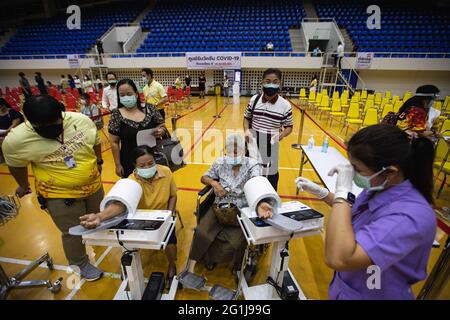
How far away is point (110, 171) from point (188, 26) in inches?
557

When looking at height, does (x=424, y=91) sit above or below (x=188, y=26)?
below

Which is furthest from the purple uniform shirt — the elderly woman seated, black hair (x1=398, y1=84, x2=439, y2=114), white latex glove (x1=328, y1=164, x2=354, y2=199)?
black hair (x1=398, y1=84, x2=439, y2=114)

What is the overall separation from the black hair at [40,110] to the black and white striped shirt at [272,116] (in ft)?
6.38

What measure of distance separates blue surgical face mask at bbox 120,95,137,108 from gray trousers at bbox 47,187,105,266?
883 mm

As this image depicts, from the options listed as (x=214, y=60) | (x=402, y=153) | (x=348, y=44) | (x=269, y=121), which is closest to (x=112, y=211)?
Result: (x=402, y=153)

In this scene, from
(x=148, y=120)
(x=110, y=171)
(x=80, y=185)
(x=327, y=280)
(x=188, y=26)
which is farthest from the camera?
(x=188, y=26)

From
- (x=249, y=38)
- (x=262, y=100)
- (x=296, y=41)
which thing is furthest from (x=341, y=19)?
(x=262, y=100)

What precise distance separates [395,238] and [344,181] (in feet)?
1.02

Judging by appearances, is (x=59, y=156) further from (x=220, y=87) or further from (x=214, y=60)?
(x=220, y=87)

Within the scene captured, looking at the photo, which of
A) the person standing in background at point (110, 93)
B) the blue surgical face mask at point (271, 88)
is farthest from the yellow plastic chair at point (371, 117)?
the person standing in background at point (110, 93)

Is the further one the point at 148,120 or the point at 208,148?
the point at 208,148

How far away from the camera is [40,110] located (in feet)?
4.90

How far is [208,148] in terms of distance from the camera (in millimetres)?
5320
